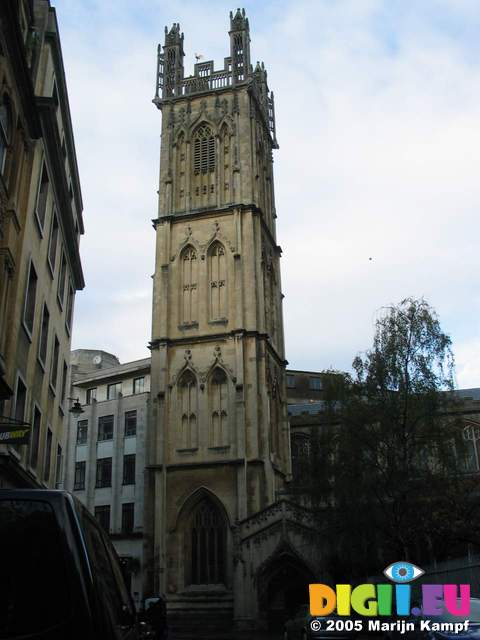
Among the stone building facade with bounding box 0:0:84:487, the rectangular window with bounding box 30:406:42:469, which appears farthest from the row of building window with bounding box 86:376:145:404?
the rectangular window with bounding box 30:406:42:469

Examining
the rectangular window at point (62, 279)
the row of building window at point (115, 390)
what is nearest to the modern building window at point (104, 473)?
the row of building window at point (115, 390)

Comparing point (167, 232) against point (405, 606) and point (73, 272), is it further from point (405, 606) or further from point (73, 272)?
point (405, 606)

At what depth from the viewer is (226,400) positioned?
40219mm

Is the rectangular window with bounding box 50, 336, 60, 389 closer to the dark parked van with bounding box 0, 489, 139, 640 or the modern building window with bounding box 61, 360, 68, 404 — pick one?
the modern building window with bounding box 61, 360, 68, 404

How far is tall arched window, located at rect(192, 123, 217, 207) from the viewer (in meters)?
46.5

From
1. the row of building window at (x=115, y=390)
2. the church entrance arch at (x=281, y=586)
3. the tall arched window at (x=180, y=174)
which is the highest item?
the tall arched window at (x=180, y=174)

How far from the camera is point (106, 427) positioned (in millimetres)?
51688

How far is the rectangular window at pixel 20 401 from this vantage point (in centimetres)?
1934

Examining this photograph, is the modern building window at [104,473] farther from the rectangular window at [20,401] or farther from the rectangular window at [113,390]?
the rectangular window at [20,401]

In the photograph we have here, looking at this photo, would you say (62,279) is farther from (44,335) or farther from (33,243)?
(33,243)

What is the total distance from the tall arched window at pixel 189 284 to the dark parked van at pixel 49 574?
38744 millimetres

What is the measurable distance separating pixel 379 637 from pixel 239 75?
3949 centimetres

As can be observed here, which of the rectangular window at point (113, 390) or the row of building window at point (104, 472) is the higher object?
the rectangular window at point (113, 390)

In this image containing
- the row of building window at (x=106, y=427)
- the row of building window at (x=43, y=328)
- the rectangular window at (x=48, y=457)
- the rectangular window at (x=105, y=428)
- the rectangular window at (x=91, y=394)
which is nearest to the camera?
the row of building window at (x=43, y=328)
